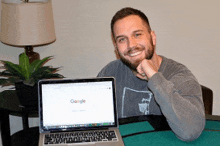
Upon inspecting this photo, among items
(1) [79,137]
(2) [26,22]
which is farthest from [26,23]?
(1) [79,137]

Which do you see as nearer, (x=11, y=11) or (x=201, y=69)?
(x=11, y=11)

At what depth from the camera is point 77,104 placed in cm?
135

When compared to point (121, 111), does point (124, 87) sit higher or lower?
higher

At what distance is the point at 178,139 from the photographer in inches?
48.1

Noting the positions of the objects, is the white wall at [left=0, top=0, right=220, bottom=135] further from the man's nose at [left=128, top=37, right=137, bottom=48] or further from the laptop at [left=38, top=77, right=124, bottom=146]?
the laptop at [left=38, top=77, right=124, bottom=146]

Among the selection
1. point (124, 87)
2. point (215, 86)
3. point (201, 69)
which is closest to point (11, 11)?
point (124, 87)

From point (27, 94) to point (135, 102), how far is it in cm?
77

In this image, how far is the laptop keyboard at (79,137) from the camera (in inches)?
48.2

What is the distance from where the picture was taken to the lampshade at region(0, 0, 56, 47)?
2094 millimetres

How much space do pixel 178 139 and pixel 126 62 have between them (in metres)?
0.60

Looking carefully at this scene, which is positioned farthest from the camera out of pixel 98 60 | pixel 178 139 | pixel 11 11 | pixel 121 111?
pixel 98 60

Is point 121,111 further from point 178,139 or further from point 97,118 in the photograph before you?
point 178,139

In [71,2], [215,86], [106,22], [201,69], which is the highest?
[71,2]

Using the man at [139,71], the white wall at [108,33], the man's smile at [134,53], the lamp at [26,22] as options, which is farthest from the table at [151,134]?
the white wall at [108,33]
